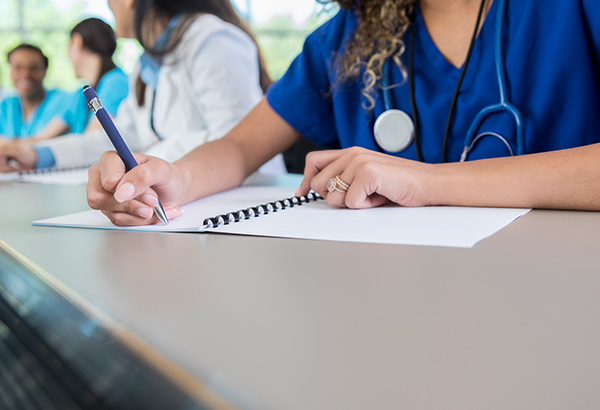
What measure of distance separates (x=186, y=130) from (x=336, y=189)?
3.25 feet

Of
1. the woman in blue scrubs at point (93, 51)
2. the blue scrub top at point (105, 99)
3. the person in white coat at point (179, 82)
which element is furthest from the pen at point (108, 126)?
the woman in blue scrubs at point (93, 51)

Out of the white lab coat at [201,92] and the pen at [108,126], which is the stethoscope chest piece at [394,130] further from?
the white lab coat at [201,92]

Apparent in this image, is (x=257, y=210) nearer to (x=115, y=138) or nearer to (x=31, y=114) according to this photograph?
(x=115, y=138)

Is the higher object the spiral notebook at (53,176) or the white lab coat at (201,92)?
the white lab coat at (201,92)

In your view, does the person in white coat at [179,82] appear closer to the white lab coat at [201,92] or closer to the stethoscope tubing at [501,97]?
the white lab coat at [201,92]

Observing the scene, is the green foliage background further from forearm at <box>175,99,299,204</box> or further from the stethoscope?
the stethoscope

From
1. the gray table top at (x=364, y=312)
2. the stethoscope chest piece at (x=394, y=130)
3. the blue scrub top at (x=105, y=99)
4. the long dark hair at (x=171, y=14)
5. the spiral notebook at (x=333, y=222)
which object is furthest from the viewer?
the blue scrub top at (x=105, y=99)

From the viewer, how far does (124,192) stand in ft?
1.68

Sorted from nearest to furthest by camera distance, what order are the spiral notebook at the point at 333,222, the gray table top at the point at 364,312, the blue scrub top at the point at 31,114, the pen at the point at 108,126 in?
the gray table top at the point at 364,312, the spiral notebook at the point at 333,222, the pen at the point at 108,126, the blue scrub top at the point at 31,114

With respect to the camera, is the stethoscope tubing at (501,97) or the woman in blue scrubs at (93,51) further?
the woman in blue scrubs at (93,51)

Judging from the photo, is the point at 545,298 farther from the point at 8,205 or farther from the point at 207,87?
the point at 207,87

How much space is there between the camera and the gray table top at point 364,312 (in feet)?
0.63

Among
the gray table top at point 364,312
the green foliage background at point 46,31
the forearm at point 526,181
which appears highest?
the green foliage background at point 46,31

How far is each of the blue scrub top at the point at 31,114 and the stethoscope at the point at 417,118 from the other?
2.65 meters
